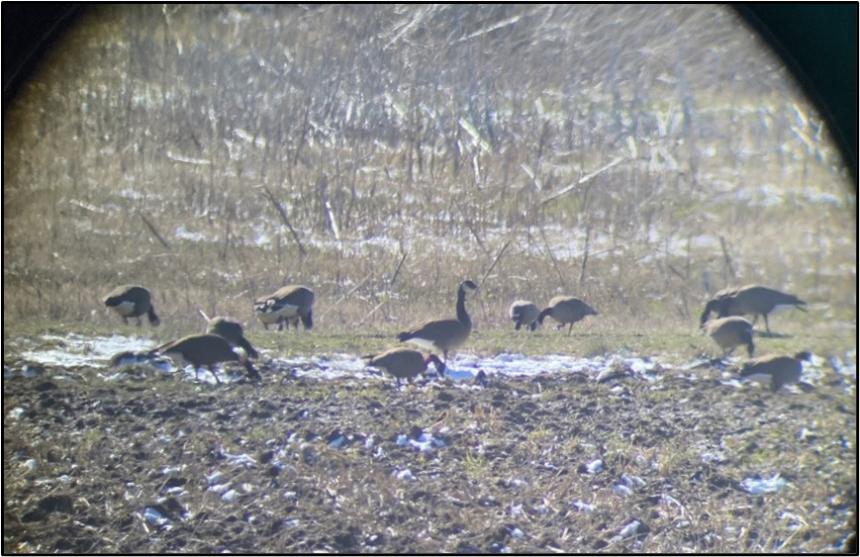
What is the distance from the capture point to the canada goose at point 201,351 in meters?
5.14

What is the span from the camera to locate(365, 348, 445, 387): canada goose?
205 inches

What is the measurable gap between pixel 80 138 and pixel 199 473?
153 centimetres

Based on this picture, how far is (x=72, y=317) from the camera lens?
16.9 feet

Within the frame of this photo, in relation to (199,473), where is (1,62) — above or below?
above

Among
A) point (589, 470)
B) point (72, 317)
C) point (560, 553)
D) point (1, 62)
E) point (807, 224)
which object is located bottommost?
point (560, 553)

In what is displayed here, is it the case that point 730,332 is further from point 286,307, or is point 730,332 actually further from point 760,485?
point 286,307

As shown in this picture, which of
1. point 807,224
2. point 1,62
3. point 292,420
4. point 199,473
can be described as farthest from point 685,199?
point 1,62

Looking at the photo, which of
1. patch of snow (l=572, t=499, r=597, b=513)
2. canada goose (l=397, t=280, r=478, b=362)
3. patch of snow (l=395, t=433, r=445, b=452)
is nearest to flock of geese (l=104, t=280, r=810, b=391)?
canada goose (l=397, t=280, r=478, b=362)

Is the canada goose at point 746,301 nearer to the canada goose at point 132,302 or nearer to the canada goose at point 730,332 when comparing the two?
the canada goose at point 730,332

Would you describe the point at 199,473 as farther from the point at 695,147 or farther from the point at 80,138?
the point at 695,147

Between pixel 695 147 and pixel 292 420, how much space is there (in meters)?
2.11

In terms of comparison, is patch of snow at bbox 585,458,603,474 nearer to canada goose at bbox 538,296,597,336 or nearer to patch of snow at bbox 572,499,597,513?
patch of snow at bbox 572,499,597,513

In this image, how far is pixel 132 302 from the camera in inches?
201

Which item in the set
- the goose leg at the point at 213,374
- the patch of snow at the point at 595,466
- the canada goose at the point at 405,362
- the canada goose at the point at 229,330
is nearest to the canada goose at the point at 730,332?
the patch of snow at the point at 595,466
